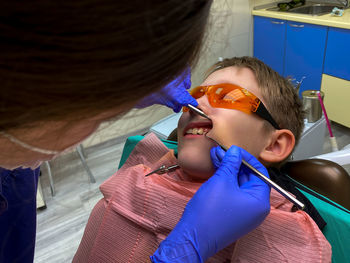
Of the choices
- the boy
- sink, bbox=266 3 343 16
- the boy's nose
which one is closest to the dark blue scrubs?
the boy

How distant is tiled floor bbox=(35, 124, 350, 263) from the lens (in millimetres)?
2176

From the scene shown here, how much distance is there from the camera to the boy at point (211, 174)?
1.00 meters

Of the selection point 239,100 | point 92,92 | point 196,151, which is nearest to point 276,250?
point 196,151

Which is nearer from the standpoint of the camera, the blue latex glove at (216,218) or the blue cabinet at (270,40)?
the blue latex glove at (216,218)

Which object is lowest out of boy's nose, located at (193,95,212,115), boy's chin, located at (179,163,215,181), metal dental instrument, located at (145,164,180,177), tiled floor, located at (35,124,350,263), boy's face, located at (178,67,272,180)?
tiled floor, located at (35,124,350,263)

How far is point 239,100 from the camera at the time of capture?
1152mm

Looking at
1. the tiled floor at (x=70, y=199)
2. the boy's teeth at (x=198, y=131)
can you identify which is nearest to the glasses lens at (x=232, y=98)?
the boy's teeth at (x=198, y=131)

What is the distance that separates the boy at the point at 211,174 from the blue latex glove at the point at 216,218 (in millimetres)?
124

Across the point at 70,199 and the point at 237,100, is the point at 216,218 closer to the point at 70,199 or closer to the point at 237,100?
the point at 237,100

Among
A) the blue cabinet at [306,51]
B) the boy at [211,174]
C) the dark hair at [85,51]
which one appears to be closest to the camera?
the dark hair at [85,51]

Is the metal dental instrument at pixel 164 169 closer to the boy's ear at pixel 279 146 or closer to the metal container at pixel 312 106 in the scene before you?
the boy's ear at pixel 279 146

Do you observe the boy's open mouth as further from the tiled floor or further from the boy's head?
the tiled floor

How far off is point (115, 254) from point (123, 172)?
0.36 m

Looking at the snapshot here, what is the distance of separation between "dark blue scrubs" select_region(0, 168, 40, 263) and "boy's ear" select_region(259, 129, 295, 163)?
2.89 feet
